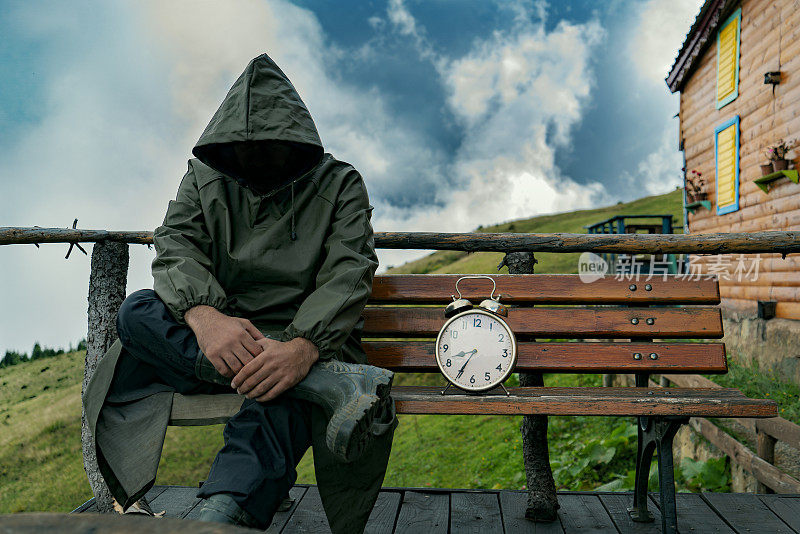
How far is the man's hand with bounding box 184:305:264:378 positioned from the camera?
1892mm

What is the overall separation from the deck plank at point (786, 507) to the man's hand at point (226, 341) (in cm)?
259

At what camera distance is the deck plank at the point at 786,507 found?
2764 mm

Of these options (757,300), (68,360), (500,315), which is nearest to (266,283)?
(500,315)

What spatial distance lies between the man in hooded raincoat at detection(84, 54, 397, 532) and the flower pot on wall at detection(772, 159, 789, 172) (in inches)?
295

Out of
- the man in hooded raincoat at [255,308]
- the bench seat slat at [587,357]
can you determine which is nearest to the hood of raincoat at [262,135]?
the man in hooded raincoat at [255,308]

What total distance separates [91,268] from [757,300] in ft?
29.1

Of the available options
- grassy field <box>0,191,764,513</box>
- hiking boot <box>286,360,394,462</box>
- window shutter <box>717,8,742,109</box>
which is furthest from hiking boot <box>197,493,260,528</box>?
window shutter <box>717,8,742,109</box>

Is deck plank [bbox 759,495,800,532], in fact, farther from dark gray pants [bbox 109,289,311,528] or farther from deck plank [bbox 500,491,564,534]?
dark gray pants [bbox 109,289,311,528]

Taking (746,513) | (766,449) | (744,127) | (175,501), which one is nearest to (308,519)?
(175,501)

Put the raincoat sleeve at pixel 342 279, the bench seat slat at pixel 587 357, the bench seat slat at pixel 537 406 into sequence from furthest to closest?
the bench seat slat at pixel 587 357
the bench seat slat at pixel 537 406
the raincoat sleeve at pixel 342 279

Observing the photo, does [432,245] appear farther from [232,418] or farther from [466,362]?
[232,418]

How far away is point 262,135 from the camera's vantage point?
2.17 m

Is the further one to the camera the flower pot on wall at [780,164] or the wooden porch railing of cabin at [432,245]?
the flower pot on wall at [780,164]

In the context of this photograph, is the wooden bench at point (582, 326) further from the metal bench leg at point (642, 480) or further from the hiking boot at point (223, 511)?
the hiking boot at point (223, 511)
